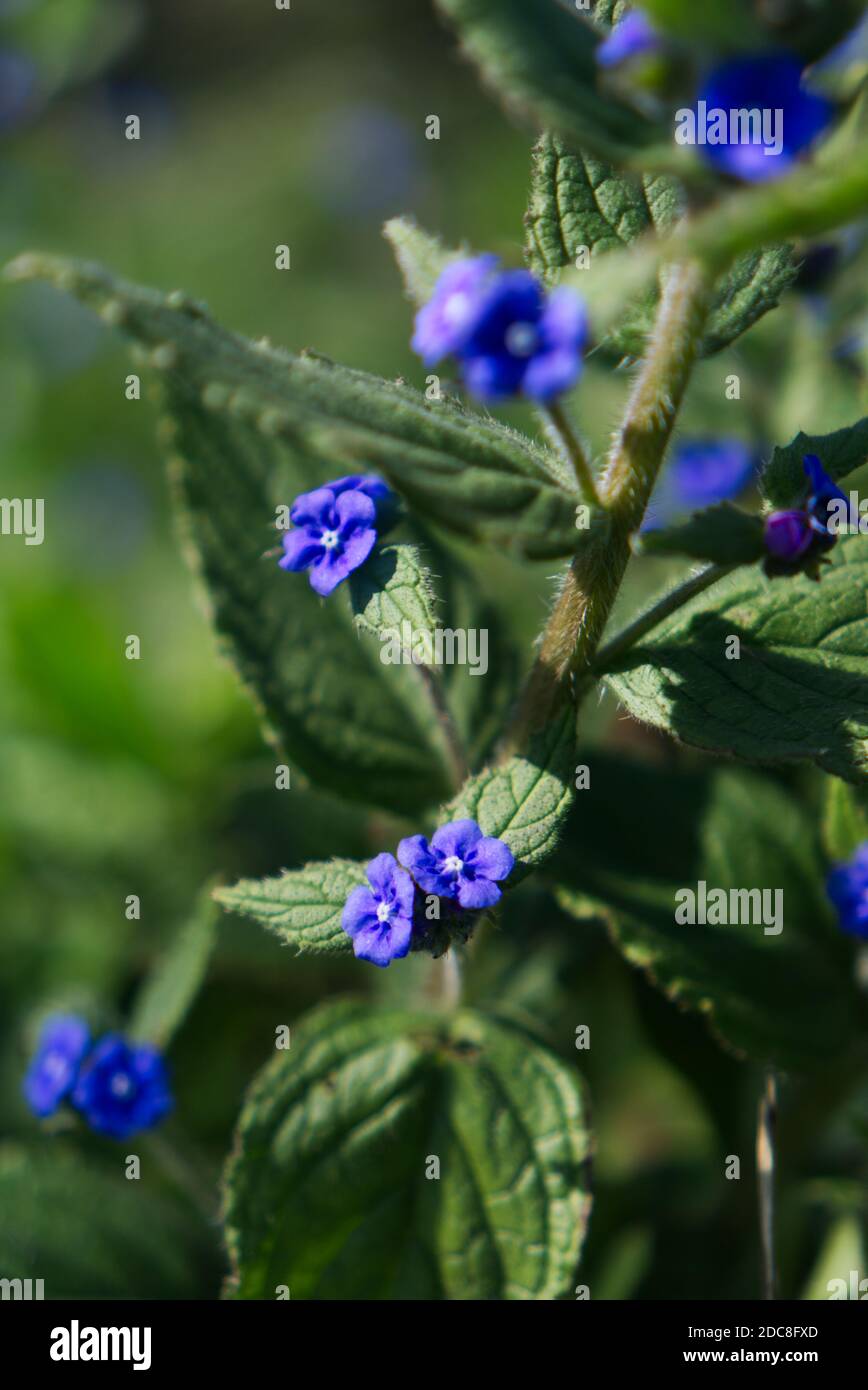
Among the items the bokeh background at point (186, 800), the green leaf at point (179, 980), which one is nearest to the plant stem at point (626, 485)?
the bokeh background at point (186, 800)

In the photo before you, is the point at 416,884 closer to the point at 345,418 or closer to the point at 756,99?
the point at 345,418

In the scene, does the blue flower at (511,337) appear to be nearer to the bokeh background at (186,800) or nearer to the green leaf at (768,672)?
the green leaf at (768,672)

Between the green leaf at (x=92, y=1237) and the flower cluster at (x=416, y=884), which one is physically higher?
the flower cluster at (x=416, y=884)

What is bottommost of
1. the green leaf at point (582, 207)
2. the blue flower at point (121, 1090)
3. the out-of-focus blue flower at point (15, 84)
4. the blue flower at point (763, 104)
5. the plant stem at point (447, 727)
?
the blue flower at point (121, 1090)

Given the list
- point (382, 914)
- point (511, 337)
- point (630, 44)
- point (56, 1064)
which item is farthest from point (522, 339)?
point (56, 1064)

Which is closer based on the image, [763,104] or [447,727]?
[763,104]

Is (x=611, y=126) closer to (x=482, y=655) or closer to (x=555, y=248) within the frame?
(x=555, y=248)

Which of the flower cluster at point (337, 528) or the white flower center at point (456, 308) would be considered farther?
the flower cluster at point (337, 528)

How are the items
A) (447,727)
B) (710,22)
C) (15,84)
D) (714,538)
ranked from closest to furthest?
(710,22) < (714,538) < (447,727) < (15,84)

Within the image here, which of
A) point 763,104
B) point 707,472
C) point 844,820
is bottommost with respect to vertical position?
point 844,820
